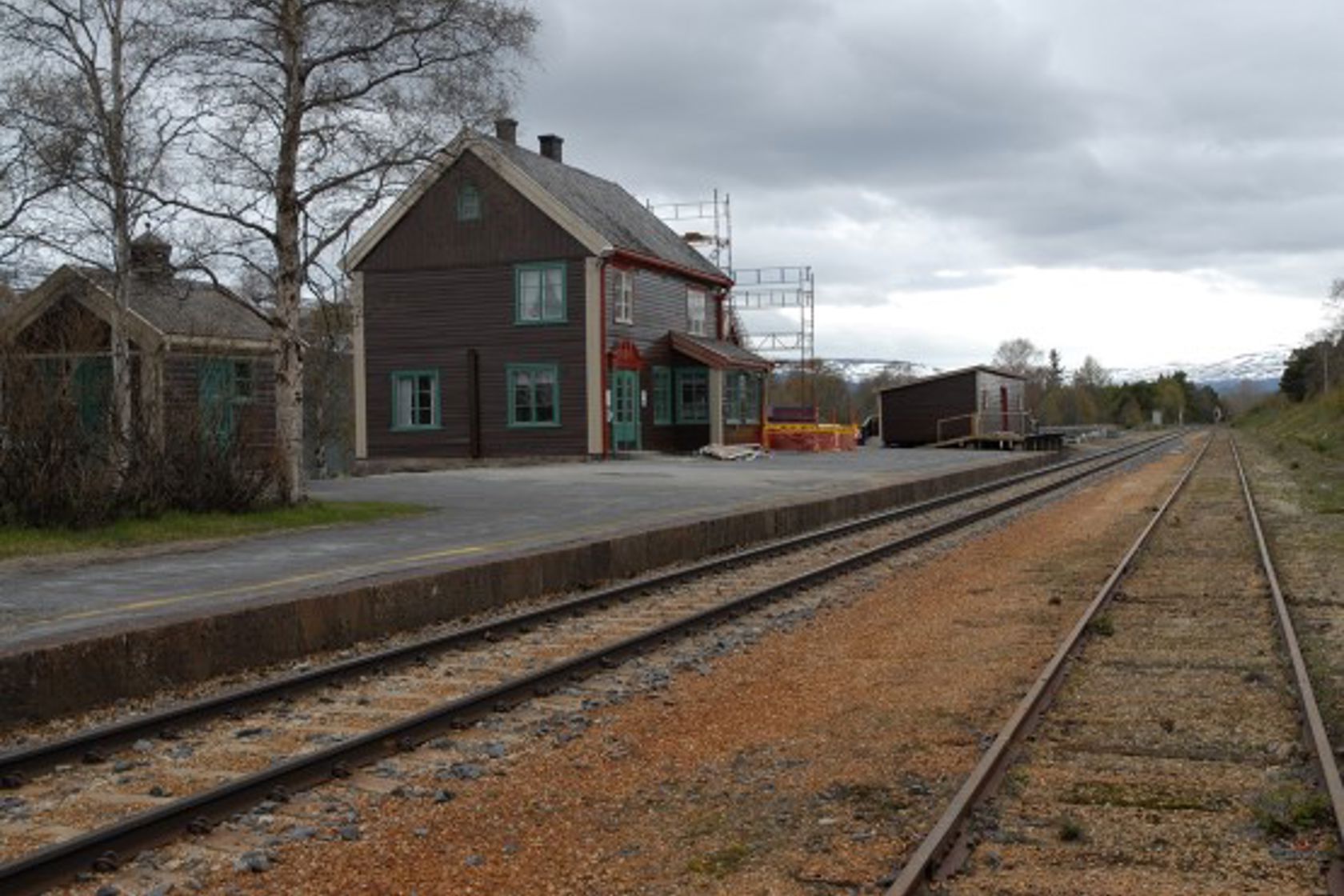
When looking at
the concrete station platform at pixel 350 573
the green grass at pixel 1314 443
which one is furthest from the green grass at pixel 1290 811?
the green grass at pixel 1314 443

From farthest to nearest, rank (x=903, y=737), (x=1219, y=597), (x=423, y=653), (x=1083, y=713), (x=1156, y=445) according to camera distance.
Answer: (x=1156, y=445) → (x=1219, y=597) → (x=423, y=653) → (x=1083, y=713) → (x=903, y=737)

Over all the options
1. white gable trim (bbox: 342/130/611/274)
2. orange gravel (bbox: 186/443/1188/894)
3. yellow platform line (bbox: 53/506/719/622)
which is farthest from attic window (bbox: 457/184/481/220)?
orange gravel (bbox: 186/443/1188/894)

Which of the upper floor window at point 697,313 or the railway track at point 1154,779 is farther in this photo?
the upper floor window at point 697,313

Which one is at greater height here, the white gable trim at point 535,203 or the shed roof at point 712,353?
the white gable trim at point 535,203

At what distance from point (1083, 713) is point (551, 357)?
28.4m

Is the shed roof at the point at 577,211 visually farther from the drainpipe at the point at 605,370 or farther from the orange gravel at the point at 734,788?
the orange gravel at the point at 734,788

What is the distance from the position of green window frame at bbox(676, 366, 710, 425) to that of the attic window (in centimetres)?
727

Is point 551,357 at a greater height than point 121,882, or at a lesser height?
greater

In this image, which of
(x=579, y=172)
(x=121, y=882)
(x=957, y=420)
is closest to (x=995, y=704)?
(x=121, y=882)

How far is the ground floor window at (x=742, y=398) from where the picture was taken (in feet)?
129

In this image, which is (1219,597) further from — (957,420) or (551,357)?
(957,420)

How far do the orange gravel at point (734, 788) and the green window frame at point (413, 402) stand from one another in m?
27.2

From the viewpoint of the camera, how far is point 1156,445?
7106cm

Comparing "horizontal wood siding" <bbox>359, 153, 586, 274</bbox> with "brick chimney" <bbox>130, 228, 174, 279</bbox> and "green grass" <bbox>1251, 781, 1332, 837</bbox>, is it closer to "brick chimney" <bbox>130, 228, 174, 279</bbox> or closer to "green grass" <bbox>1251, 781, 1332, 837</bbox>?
"brick chimney" <bbox>130, 228, 174, 279</bbox>
